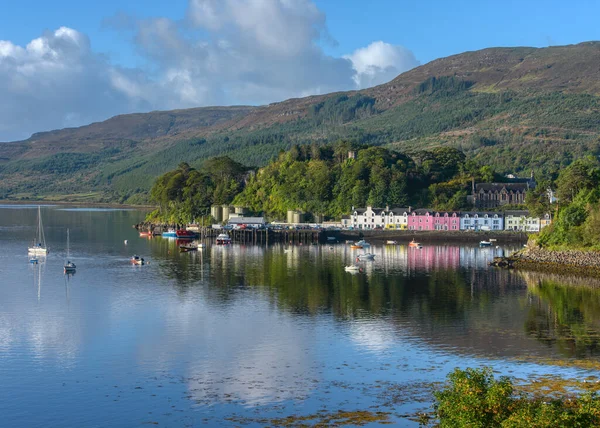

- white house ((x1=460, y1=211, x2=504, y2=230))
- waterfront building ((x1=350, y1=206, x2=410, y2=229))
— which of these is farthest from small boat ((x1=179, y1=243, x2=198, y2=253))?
white house ((x1=460, y1=211, x2=504, y2=230))

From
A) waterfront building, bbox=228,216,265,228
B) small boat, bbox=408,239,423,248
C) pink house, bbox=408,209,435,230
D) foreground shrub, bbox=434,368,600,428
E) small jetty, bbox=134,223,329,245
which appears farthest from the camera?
waterfront building, bbox=228,216,265,228

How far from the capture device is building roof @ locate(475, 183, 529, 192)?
136625 millimetres

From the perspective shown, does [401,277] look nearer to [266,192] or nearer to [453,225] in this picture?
[453,225]

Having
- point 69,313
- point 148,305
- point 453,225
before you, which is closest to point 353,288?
point 148,305

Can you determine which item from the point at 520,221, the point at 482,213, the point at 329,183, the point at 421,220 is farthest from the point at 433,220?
the point at 329,183

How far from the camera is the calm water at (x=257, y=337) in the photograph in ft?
103

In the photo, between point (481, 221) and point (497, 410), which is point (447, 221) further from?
point (497, 410)

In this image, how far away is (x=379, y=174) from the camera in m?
134

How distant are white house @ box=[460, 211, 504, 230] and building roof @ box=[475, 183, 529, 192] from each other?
15.2m

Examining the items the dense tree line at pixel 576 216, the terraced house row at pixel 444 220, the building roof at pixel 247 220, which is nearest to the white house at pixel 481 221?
the terraced house row at pixel 444 220

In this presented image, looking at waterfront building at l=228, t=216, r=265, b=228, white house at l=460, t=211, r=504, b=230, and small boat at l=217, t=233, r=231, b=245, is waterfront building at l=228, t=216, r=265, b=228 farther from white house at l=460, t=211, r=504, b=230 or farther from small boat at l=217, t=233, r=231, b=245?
white house at l=460, t=211, r=504, b=230

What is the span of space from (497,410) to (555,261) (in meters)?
53.1

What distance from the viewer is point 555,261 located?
242 feet

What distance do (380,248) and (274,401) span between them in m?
70.7
